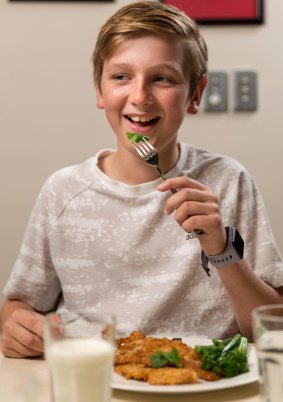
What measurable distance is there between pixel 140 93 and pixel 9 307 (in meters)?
0.56

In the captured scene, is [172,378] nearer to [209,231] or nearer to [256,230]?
[209,231]

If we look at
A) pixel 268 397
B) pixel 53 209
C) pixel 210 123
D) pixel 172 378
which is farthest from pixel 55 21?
pixel 268 397

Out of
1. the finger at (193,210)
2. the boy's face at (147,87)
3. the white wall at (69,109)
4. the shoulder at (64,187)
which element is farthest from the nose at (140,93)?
the white wall at (69,109)

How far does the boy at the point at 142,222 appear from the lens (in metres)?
1.73

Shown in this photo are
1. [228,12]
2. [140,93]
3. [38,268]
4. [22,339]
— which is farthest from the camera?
[228,12]

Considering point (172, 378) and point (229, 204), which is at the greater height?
point (229, 204)

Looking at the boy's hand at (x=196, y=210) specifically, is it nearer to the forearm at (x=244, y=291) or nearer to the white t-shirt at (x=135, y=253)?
the forearm at (x=244, y=291)

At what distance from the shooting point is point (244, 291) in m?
1.60

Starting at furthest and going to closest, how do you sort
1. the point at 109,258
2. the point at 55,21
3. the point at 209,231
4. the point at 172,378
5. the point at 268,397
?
the point at 55,21 < the point at 109,258 < the point at 209,231 < the point at 172,378 < the point at 268,397

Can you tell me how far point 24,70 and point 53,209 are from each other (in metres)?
1.01

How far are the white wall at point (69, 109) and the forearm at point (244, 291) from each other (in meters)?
1.09

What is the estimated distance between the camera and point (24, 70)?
2723 mm

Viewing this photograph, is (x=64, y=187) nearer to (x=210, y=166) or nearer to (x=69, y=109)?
(x=210, y=166)

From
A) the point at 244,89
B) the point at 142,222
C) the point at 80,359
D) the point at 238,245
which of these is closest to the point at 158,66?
the point at 142,222
